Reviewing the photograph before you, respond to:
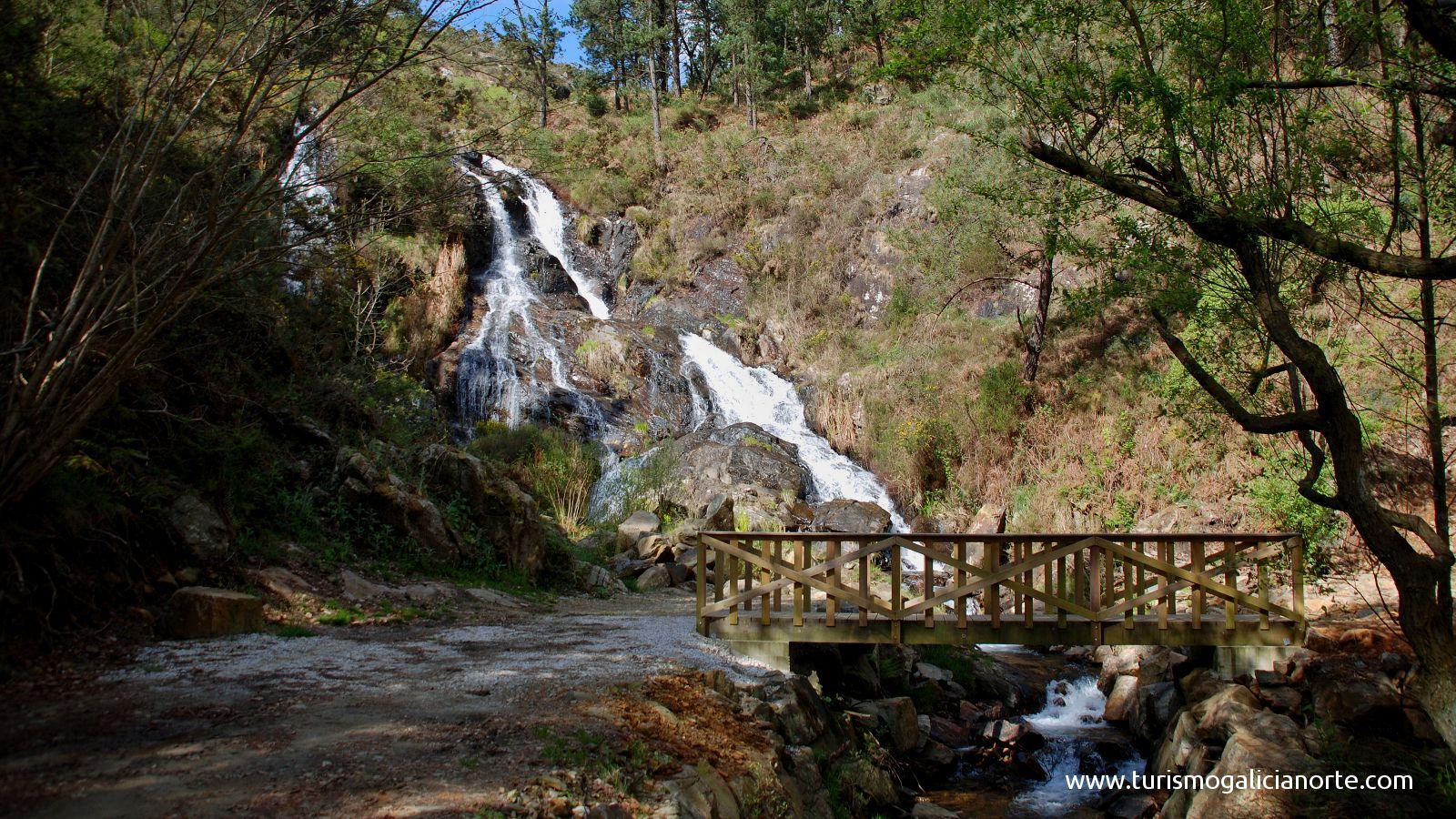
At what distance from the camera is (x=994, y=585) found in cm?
752

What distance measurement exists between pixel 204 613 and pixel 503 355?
14.0 metres

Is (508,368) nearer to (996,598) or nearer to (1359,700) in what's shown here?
(996,598)

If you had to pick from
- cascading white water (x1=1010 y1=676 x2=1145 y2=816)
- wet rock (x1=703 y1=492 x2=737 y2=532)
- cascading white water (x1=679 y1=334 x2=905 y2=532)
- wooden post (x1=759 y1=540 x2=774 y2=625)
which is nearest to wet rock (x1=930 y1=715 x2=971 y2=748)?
cascading white water (x1=1010 y1=676 x2=1145 y2=816)

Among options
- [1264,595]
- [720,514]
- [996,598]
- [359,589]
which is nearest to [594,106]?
[720,514]

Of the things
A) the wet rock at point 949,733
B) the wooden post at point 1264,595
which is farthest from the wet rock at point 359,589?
the wooden post at point 1264,595

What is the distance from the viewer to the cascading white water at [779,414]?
17.8 m

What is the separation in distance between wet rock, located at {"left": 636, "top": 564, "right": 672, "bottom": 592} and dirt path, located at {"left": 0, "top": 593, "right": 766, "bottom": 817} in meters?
5.22

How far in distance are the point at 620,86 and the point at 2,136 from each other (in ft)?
125

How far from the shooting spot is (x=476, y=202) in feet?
80.9

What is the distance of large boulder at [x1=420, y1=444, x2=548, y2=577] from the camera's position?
11.0m

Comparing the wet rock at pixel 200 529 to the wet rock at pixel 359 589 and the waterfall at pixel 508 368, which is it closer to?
the wet rock at pixel 359 589

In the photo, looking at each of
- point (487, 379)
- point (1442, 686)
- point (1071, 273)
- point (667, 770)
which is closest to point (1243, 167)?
point (1442, 686)

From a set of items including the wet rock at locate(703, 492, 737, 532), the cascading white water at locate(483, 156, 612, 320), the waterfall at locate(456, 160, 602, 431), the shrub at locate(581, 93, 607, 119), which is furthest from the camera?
the shrub at locate(581, 93, 607, 119)

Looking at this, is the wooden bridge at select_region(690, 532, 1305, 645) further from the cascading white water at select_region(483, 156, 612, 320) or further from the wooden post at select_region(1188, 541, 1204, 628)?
the cascading white water at select_region(483, 156, 612, 320)
